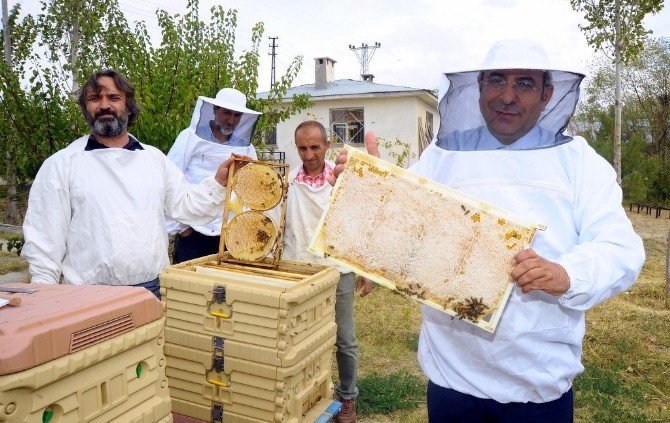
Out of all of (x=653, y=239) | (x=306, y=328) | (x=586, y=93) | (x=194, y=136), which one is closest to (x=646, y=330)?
(x=306, y=328)

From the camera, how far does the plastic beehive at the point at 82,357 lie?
1.31 metres

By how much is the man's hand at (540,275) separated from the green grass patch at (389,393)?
2.60 meters

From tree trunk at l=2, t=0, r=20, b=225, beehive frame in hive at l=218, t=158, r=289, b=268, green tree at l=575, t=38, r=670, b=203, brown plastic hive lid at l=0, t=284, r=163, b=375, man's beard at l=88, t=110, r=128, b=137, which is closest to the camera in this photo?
brown plastic hive lid at l=0, t=284, r=163, b=375

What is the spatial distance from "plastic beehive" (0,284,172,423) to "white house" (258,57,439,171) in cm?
1644

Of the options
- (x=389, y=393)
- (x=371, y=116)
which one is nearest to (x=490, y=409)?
(x=389, y=393)

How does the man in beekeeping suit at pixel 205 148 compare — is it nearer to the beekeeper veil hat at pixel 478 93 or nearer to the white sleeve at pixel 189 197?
the white sleeve at pixel 189 197

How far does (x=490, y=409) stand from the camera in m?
1.84

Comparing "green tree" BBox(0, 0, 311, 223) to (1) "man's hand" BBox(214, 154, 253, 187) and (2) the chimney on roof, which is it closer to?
(1) "man's hand" BBox(214, 154, 253, 187)

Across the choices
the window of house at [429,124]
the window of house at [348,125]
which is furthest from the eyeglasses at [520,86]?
the window of house at [429,124]

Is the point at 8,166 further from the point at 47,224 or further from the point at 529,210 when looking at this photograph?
the point at 529,210

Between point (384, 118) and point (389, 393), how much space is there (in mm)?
15548

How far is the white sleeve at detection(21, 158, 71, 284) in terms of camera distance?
2.39 m

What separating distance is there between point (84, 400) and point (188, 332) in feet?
3.54

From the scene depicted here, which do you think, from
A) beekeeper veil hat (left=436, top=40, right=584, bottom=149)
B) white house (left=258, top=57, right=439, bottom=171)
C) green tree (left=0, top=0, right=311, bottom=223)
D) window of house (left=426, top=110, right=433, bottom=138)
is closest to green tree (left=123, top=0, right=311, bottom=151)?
green tree (left=0, top=0, right=311, bottom=223)
